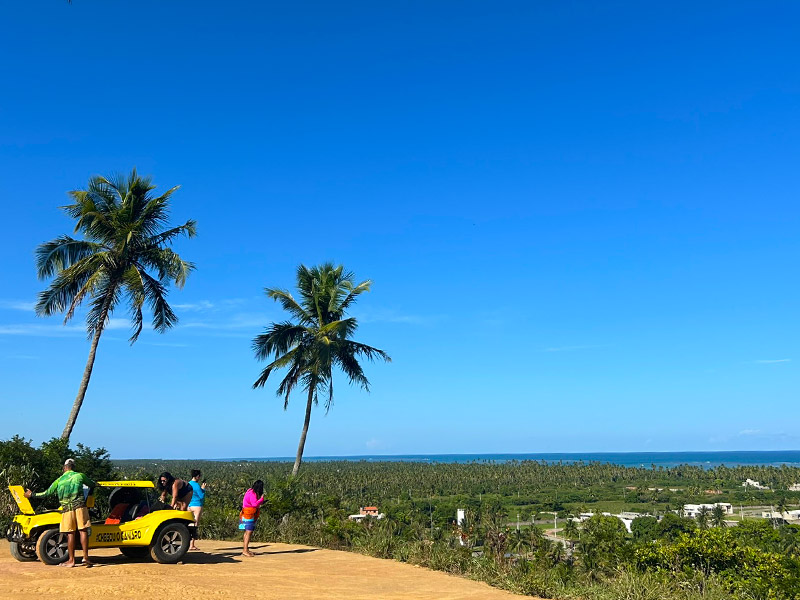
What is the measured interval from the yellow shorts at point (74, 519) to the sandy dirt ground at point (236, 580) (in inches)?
23.8

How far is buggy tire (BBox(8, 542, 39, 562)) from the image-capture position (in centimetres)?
1073

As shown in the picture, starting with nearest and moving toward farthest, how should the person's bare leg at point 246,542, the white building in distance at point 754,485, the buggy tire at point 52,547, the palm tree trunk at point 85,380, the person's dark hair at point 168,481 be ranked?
the buggy tire at point 52,547, the person's dark hair at point 168,481, the person's bare leg at point 246,542, the palm tree trunk at point 85,380, the white building in distance at point 754,485

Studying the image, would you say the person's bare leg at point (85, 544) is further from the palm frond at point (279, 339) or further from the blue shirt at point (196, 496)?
the palm frond at point (279, 339)

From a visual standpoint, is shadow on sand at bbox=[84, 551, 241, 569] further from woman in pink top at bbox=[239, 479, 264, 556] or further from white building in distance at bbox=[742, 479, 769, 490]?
white building in distance at bbox=[742, 479, 769, 490]

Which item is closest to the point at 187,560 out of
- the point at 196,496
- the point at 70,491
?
the point at 196,496

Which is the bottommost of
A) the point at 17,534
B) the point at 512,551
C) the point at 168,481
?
the point at 512,551

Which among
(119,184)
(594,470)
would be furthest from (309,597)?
(594,470)

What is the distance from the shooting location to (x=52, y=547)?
10352 mm

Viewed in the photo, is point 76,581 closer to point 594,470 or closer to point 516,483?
point 516,483

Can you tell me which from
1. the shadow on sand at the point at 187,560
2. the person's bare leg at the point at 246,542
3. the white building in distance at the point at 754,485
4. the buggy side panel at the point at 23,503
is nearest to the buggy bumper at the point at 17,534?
the buggy side panel at the point at 23,503

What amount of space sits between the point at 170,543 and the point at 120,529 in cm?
86

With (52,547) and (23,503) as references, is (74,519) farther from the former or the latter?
(23,503)

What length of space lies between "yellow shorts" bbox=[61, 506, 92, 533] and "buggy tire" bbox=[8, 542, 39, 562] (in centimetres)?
118

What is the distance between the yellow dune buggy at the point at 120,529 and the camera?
10359 mm
